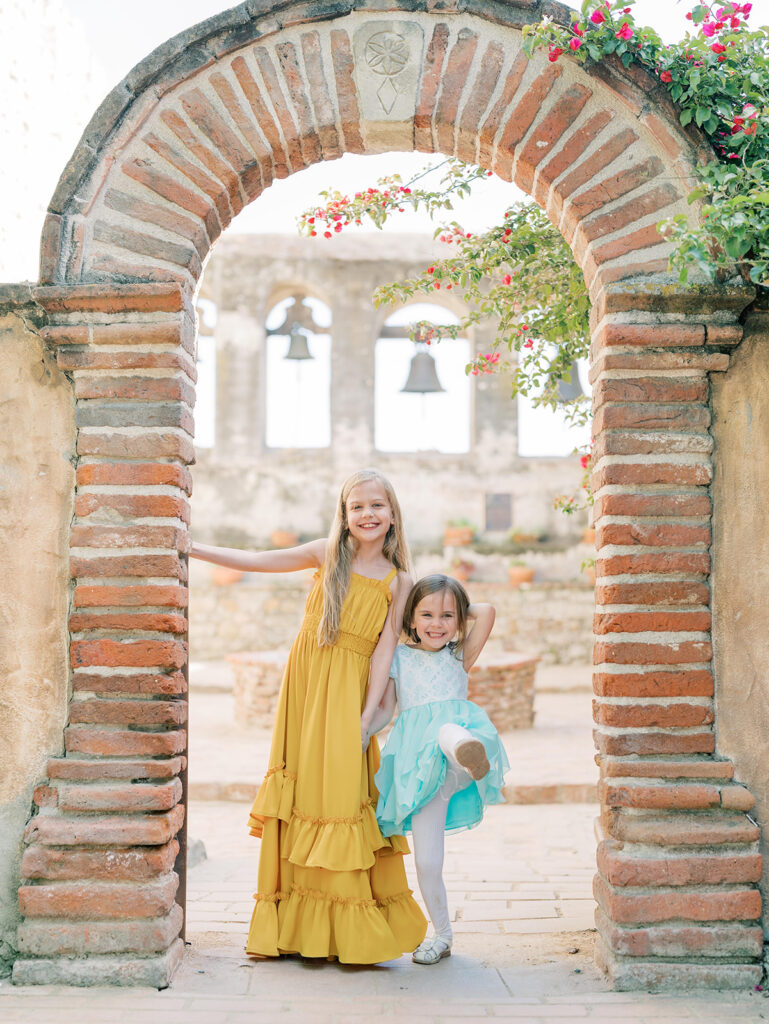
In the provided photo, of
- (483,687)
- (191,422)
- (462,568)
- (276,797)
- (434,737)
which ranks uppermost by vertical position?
(191,422)

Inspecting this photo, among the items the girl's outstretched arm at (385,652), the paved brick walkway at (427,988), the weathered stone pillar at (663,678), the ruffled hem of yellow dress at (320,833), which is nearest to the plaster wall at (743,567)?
the weathered stone pillar at (663,678)

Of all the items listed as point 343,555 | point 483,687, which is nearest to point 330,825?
point 343,555

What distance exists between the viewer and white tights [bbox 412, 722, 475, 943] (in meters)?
3.18

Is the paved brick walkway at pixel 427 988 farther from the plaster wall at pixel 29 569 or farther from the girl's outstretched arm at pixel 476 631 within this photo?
the girl's outstretched arm at pixel 476 631

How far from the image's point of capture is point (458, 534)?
1336 cm

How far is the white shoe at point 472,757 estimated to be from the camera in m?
2.86

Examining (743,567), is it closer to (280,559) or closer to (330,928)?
(280,559)

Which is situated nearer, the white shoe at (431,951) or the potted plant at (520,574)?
the white shoe at (431,951)

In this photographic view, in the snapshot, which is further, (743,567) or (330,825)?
(330,825)

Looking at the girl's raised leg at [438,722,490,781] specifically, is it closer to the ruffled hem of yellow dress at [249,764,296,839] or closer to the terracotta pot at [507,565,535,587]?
the ruffled hem of yellow dress at [249,764,296,839]

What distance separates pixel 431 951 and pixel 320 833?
0.56m

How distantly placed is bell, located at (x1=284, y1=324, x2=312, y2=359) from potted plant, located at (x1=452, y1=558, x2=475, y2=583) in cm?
358

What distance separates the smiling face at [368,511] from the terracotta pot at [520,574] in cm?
973

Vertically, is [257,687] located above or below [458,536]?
below
